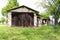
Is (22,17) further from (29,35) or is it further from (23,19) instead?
(29,35)

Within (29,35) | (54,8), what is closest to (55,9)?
(54,8)

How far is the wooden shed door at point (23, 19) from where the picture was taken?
38156mm

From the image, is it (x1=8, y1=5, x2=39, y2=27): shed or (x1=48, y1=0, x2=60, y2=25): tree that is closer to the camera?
(x1=8, y1=5, x2=39, y2=27): shed

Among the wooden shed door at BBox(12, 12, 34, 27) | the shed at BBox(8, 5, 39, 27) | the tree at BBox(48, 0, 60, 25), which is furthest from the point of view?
the tree at BBox(48, 0, 60, 25)

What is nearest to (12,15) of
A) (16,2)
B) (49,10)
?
(49,10)

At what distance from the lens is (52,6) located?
5041 centimetres

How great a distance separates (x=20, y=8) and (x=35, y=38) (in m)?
20.0

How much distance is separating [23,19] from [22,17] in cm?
43

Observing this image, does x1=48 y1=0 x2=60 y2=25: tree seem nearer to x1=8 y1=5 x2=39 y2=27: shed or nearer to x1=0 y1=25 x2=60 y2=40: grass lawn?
x1=8 y1=5 x2=39 y2=27: shed

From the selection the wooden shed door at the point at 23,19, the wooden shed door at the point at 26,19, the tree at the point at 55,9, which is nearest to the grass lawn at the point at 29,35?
the wooden shed door at the point at 26,19

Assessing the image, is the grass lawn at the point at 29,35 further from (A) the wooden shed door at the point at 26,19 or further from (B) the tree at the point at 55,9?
(B) the tree at the point at 55,9

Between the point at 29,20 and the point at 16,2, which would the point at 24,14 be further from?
the point at 16,2

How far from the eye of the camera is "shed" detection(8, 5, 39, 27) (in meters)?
38.0

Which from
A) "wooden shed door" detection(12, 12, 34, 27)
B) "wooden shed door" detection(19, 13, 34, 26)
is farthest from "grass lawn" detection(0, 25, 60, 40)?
"wooden shed door" detection(12, 12, 34, 27)
